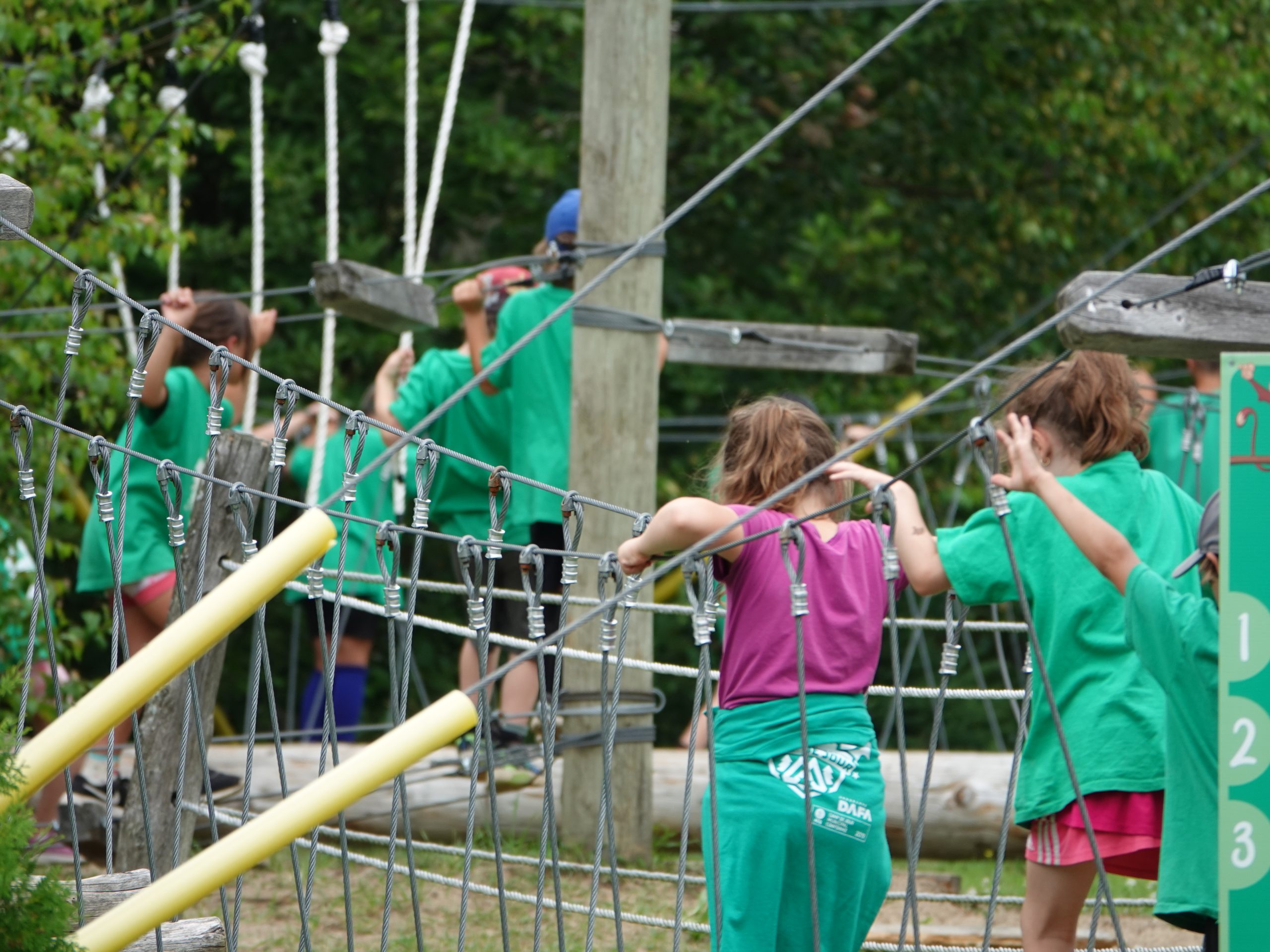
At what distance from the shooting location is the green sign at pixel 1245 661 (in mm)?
1705

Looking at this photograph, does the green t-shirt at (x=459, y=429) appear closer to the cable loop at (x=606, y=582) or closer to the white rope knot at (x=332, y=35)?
the white rope knot at (x=332, y=35)

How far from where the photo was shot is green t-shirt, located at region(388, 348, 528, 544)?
459cm

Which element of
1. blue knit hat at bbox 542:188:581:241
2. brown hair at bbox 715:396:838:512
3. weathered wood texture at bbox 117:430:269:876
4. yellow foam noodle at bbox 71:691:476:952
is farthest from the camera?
blue knit hat at bbox 542:188:581:241

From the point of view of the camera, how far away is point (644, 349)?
144 inches

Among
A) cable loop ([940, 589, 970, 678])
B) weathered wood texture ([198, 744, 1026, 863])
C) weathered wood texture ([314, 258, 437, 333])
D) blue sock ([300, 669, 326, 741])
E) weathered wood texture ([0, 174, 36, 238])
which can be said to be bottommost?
weathered wood texture ([198, 744, 1026, 863])

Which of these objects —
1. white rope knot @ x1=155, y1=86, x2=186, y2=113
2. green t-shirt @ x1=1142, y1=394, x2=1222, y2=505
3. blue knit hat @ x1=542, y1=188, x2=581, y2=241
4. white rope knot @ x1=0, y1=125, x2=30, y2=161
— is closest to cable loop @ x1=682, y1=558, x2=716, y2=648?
blue knit hat @ x1=542, y1=188, x2=581, y2=241

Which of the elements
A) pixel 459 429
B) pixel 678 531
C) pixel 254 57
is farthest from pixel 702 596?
pixel 254 57

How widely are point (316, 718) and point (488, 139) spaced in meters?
3.13

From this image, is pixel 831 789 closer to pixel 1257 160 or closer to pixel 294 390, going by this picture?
pixel 294 390

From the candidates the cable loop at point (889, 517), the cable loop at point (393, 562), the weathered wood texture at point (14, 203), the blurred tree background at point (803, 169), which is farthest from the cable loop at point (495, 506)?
the blurred tree background at point (803, 169)

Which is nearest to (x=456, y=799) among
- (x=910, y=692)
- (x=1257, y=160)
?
(x=910, y=692)

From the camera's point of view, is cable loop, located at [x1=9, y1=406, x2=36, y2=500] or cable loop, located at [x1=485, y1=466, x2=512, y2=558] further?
cable loop, located at [x1=9, y1=406, x2=36, y2=500]

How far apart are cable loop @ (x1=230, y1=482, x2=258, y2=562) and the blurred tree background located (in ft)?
14.5

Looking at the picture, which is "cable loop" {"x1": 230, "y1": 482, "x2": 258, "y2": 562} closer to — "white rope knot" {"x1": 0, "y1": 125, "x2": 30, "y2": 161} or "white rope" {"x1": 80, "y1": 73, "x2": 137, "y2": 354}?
"white rope" {"x1": 80, "y1": 73, "x2": 137, "y2": 354}
